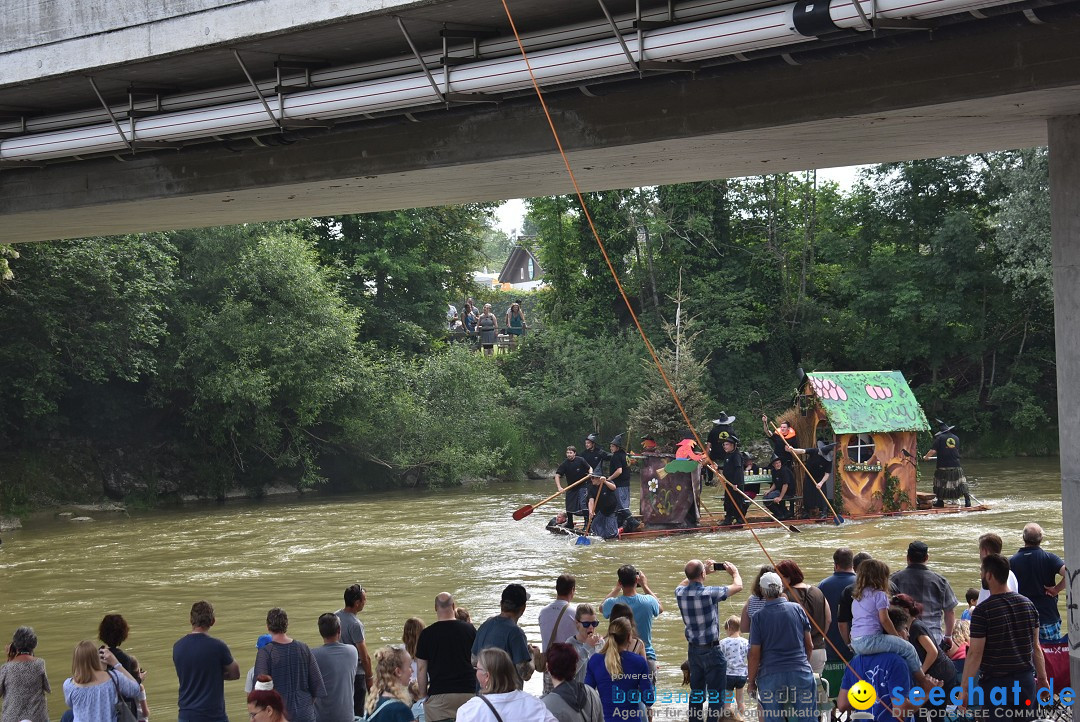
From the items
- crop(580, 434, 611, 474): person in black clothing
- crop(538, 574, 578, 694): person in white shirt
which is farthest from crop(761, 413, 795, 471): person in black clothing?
crop(538, 574, 578, 694): person in white shirt

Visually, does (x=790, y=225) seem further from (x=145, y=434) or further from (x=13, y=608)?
(x=13, y=608)

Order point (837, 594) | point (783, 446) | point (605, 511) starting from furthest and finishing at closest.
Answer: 1. point (783, 446)
2. point (605, 511)
3. point (837, 594)

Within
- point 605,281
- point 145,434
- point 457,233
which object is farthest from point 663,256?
point 145,434

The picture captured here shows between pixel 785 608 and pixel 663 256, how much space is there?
3999cm

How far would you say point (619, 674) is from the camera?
7.03 meters

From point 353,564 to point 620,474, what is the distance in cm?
473

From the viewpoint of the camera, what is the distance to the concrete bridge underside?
326 inches

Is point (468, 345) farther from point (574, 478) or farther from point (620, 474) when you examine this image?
point (620, 474)

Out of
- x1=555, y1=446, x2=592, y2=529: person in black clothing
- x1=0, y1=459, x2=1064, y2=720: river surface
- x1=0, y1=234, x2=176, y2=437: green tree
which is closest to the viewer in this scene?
x1=0, y1=459, x2=1064, y2=720: river surface

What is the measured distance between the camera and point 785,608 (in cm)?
757

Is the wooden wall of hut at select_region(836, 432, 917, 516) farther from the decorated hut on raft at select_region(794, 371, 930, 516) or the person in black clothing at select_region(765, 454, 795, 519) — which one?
the person in black clothing at select_region(765, 454, 795, 519)

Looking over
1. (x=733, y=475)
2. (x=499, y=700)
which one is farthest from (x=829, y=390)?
(x=499, y=700)

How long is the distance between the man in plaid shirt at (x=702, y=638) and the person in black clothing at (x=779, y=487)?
12925 mm

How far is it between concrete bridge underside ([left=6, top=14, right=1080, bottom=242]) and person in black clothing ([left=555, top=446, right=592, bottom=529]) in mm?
8039
